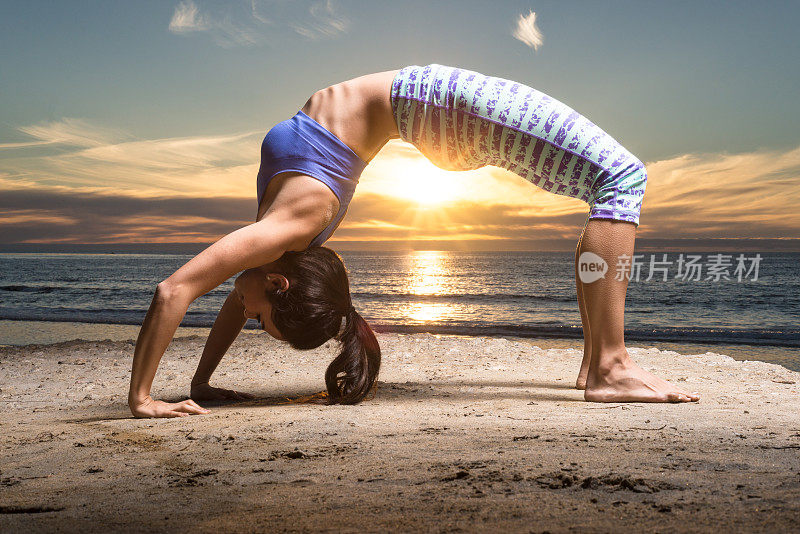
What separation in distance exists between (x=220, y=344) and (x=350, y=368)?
2.55 feet

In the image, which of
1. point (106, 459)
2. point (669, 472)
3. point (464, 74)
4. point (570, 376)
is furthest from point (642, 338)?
point (106, 459)

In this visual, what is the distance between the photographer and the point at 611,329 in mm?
2484

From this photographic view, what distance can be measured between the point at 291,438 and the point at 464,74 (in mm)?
1659

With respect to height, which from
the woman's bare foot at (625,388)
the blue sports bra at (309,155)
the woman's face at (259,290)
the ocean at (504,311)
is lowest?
the ocean at (504,311)

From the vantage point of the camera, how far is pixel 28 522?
1.24m

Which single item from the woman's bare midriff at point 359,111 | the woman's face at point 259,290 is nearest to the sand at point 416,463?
the woman's face at point 259,290

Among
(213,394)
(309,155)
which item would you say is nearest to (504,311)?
(213,394)

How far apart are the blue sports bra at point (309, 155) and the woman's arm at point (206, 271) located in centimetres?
18

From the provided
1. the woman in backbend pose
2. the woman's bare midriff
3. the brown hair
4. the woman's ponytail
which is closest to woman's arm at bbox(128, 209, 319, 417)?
the woman in backbend pose

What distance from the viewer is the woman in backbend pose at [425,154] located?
2385 mm

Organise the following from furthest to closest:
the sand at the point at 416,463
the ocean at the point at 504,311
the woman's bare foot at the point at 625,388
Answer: the ocean at the point at 504,311 → the woman's bare foot at the point at 625,388 → the sand at the point at 416,463

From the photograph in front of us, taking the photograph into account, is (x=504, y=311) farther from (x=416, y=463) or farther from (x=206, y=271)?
(x=416, y=463)

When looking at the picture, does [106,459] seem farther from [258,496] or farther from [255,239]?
[255,239]

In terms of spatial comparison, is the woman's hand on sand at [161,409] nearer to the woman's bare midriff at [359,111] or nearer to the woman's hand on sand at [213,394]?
the woman's hand on sand at [213,394]
